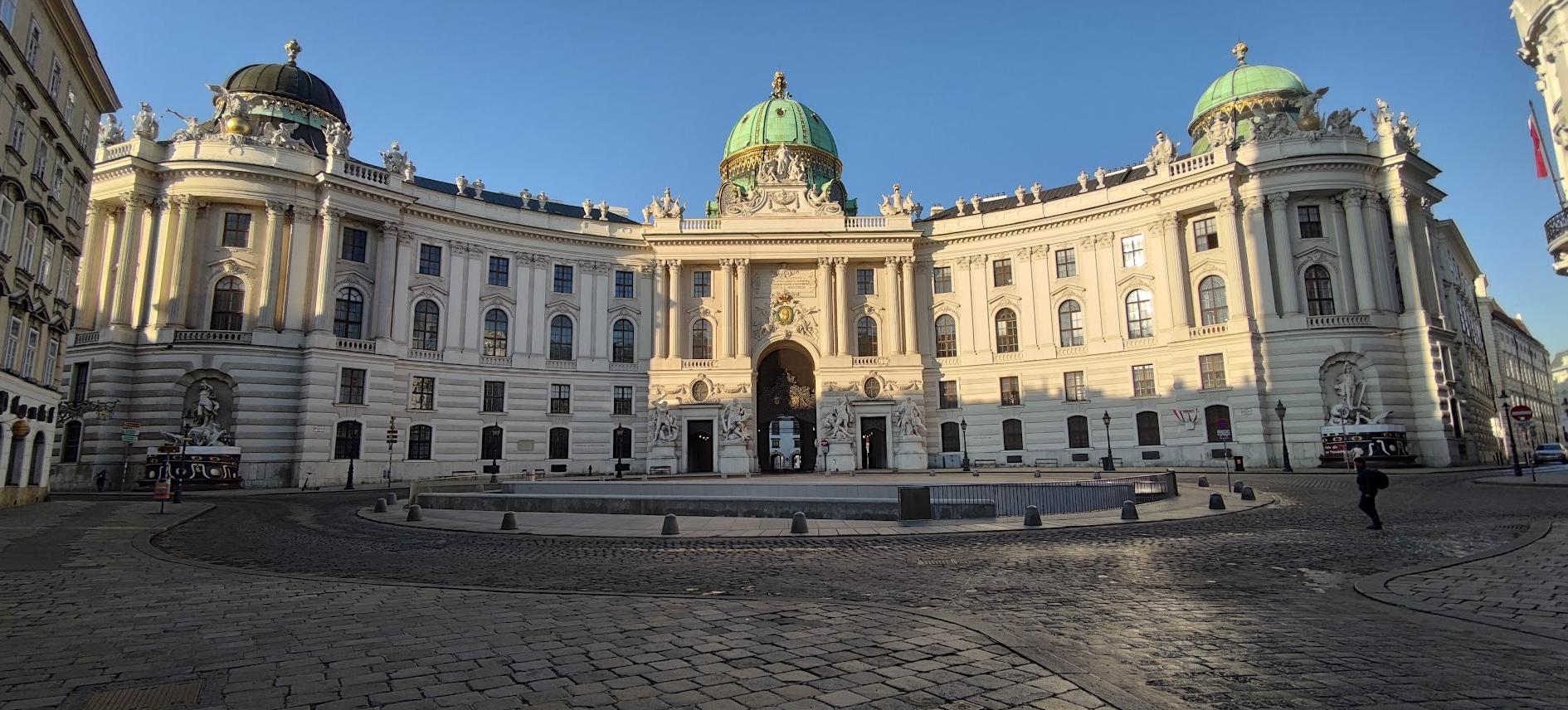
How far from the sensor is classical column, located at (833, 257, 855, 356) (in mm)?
49469

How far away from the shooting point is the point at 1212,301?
42.2 meters

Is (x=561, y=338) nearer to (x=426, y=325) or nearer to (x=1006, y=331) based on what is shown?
(x=426, y=325)

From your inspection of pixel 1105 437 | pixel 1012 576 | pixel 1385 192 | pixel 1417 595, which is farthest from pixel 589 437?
pixel 1385 192

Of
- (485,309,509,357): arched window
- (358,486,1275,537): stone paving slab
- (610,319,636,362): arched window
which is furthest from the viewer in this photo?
(610,319,636,362): arched window

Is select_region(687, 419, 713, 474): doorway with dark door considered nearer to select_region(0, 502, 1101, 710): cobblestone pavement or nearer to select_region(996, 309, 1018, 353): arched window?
select_region(996, 309, 1018, 353): arched window

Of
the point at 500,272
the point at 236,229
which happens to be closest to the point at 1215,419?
the point at 500,272

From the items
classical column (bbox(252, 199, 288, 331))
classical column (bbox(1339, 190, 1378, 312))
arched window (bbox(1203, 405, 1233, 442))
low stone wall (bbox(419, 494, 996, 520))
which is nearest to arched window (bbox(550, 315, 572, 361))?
classical column (bbox(252, 199, 288, 331))

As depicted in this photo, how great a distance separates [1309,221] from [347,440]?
53872 mm

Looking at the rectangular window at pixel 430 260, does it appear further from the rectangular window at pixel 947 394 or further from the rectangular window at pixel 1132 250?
the rectangular window at pixel 1132 250

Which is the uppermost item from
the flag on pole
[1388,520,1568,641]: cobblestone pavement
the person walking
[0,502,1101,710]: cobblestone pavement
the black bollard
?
the flag on pole

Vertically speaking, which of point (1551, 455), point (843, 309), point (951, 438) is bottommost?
point (1551, 455)

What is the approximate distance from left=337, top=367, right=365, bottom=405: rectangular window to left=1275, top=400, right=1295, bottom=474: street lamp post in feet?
153

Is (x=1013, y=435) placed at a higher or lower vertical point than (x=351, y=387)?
lower

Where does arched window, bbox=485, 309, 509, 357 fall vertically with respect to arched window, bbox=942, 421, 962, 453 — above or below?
above
